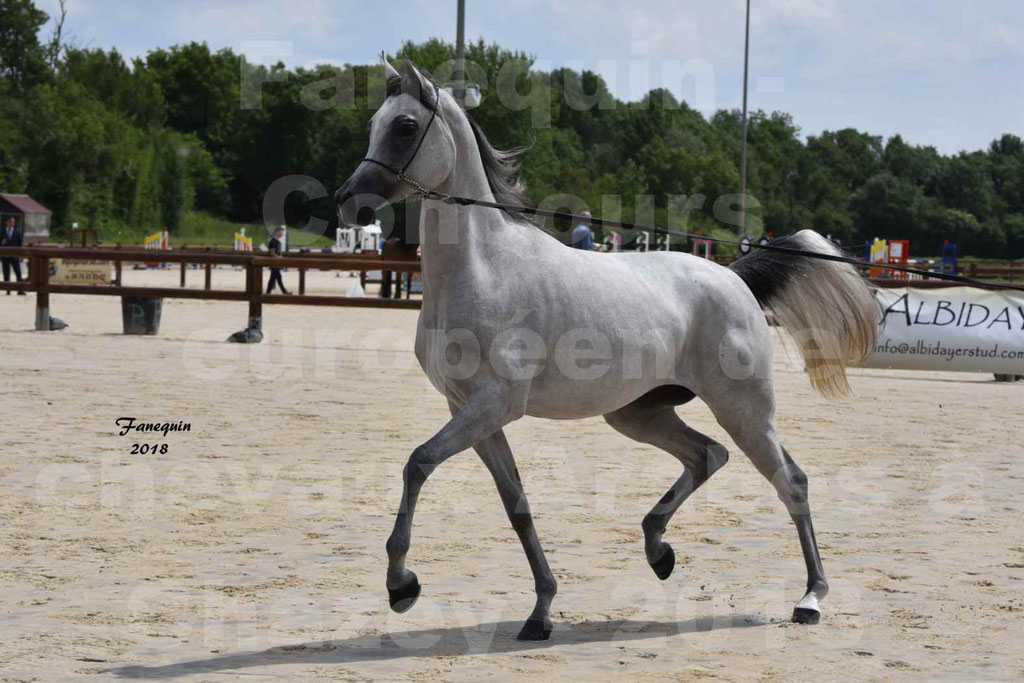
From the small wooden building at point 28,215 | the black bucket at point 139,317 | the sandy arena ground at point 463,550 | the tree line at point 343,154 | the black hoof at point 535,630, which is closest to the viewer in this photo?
the sandy arena ground at point 463,550

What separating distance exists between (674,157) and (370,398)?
4638 cm

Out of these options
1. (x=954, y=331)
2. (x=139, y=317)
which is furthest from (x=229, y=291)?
(x=954, y=331)

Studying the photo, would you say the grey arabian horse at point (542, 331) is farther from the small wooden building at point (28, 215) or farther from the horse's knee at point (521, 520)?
the small wooden building at point (28, 215)

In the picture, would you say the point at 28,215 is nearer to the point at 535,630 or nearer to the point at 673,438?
the point at 673,438

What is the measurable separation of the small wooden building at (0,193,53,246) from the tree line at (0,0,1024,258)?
7890mm

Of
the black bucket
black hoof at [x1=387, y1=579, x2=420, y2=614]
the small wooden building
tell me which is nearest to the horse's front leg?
black hoof at [x1=387, y1=579, x2=420, y2=614]

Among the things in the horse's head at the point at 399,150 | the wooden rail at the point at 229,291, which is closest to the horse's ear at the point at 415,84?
the horse's head at the point at 399,150

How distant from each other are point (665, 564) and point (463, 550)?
1.12 metres

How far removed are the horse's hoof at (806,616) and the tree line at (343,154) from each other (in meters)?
36.1

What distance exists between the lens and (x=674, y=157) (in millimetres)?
56250

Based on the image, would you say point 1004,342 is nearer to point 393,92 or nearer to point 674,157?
point 393,92

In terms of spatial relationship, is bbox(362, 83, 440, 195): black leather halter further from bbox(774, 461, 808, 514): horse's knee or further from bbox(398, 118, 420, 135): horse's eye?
bbox(774, 461, 808, 514): horse's knee

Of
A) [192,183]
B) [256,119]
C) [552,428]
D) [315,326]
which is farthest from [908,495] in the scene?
[192,183]

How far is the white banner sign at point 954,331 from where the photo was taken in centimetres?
1408
